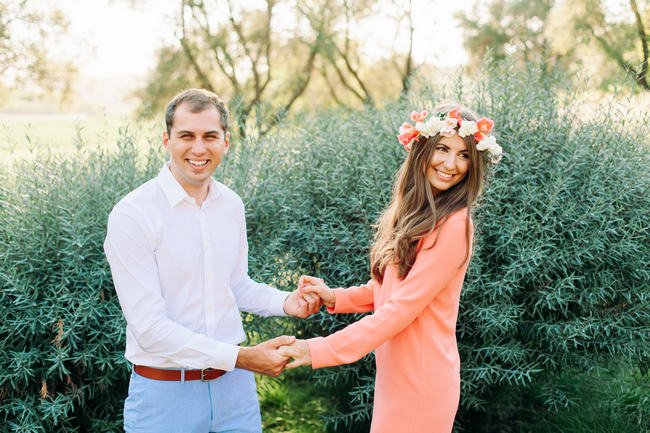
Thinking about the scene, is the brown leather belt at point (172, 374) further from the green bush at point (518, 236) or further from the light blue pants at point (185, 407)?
the green bush at point (518, 236)

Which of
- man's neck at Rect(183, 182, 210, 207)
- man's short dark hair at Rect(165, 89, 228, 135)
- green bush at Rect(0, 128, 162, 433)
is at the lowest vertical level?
green bush at Rect(0, 128, 162, 433)

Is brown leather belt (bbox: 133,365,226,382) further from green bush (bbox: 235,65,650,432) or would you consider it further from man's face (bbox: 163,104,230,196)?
green bush (bbox: 235,65,650,432)

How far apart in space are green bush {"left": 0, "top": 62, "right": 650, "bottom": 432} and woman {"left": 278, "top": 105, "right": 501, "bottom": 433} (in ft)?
3.35

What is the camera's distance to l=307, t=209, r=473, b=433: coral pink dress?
90.7 inches

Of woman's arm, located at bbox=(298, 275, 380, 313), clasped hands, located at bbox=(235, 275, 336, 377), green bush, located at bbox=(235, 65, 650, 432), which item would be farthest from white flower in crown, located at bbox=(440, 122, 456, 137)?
green bush, located at bbox=(235, 65, 650, 432)

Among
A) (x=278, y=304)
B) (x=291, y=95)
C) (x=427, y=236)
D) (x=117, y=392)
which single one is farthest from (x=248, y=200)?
(x=291, y=95)

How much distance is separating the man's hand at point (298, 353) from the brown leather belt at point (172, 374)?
1.09 feet

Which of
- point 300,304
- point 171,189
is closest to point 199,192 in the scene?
point 171,189

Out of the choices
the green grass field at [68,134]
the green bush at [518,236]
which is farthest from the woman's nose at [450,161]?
the green grass field at [68,134]

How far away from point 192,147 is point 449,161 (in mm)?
1172

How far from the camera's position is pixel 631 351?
12.3 feet

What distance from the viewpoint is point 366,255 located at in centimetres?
389

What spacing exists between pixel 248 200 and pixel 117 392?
1.66 m

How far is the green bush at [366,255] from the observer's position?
358 centimetres
